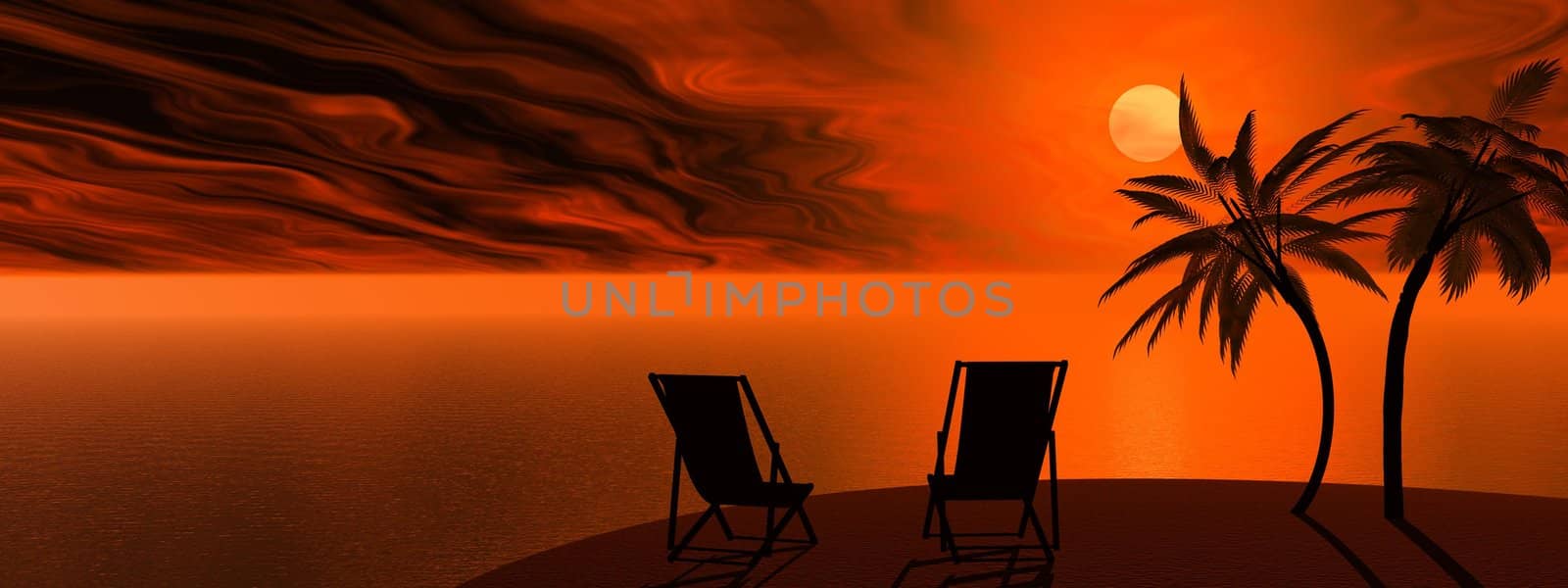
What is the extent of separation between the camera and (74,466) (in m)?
25.4

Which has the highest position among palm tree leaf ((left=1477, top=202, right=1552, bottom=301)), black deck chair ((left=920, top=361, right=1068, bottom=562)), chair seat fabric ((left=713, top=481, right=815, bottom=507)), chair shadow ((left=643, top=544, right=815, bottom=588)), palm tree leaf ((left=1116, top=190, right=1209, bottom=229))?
palm tree leaf ((left=1116, top=190, right=1209, bottom=229))

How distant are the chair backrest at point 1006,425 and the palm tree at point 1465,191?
3.04 metres

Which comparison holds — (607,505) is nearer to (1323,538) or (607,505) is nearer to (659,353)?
(1323,538)

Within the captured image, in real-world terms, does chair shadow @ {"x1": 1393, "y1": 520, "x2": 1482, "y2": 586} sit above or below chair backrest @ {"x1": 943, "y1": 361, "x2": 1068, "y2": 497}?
below

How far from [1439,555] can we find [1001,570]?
273 centimetres

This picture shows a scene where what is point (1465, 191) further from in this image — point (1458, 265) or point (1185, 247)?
point (1185, 247)

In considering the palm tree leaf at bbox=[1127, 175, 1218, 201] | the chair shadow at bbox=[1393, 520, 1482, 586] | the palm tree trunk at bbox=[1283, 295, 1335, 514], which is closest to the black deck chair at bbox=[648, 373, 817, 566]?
the chair shadow at bbox=[1393, 520, 1482, 586]

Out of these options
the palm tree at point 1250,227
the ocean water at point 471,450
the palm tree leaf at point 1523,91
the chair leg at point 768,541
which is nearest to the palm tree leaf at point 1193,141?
the palm tree at point 1250,227

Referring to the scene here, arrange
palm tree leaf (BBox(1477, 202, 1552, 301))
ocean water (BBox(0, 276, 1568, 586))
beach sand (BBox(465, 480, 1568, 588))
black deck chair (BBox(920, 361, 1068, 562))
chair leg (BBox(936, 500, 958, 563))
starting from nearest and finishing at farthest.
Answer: beach sand (BBox(465, 480, 1568, 588))
chair leg (BBox(936, 500, 958, 563))
black deck chair (BBox(920, 361, 1068, 562))
palm tree leaf (BBox(1477, 202, 1552, 301))
ocean water (BBox(0, 276, 1568, 586))

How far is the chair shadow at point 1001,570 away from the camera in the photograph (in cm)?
742

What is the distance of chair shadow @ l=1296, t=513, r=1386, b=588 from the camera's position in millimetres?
7461

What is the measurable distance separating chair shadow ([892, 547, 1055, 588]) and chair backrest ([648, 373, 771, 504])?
3.61ft

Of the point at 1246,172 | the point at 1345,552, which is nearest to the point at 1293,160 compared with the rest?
the point at 1246,172

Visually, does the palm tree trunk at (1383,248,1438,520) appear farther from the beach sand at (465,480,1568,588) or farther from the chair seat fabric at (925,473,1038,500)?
the chair seat fabric at (925,473,1038,500)
